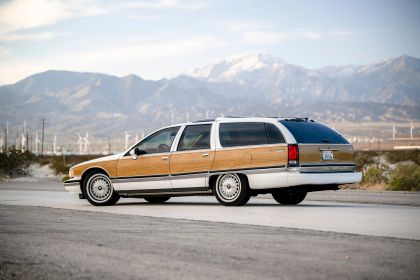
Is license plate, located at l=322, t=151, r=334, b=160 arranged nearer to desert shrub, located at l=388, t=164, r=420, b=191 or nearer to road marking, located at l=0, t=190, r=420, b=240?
road marking, located at l=0, t=190, r=420, b=240

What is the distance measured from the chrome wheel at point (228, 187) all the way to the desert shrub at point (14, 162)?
97.2 ft

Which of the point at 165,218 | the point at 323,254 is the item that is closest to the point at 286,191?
the point at 165,218

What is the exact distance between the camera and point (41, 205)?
1681 centimetres

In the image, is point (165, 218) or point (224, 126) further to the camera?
point (224, 126)

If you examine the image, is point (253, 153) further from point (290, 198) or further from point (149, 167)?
point (149, 167)

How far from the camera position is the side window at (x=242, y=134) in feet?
51.3

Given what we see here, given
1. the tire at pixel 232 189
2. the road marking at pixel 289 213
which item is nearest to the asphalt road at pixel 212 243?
the road marking at pixel 289 213

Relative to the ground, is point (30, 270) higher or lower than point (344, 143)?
lower

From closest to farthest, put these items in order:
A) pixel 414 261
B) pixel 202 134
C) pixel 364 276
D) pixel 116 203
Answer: pixel 364 276, pixel 414 261, pixel 202 134, pixel 116 203

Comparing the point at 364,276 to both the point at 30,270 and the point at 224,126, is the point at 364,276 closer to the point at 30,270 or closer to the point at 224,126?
the point at 30,270

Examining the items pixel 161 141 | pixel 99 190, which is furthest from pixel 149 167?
pixel 99 190

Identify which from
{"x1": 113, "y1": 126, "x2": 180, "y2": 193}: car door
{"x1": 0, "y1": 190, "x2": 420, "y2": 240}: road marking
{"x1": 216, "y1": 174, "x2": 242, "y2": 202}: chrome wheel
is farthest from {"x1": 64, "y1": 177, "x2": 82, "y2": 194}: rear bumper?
{"x1": 216, "y1": 174, "x2": 242, "y2": 202}: chrome wheel

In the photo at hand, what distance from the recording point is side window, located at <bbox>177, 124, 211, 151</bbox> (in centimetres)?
1617

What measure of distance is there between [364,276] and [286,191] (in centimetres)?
800
